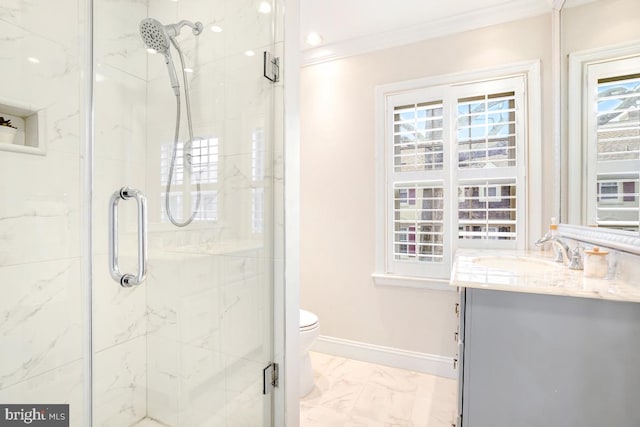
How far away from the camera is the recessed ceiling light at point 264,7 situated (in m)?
1.45

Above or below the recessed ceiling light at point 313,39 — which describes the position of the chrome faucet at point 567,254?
below

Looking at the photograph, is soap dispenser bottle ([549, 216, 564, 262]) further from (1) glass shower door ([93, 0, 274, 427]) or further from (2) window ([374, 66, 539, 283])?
(1) glass shower door ([93, 0, 274, 427])

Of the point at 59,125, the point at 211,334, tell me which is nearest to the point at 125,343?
the point at 211,334

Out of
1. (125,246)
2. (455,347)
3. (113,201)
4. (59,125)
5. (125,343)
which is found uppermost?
(59,125)

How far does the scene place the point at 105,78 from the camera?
121 centimetres

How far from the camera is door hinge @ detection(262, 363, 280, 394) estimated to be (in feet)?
4.85

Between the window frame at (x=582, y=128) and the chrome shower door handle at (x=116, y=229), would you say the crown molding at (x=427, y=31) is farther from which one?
the chrome shower door handle at (x=116, y=229)

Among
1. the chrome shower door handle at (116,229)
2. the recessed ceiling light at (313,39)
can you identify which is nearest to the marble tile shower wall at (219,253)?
the chrome shower door handle at (116,229)

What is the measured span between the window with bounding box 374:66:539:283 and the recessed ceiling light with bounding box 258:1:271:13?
127 centimetres

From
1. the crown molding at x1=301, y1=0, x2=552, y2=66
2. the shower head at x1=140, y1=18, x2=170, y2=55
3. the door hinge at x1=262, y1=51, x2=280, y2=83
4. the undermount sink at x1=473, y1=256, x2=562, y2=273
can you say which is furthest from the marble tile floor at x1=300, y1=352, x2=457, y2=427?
the crown molding at x1=301, y1=0, x2=552, y2=66

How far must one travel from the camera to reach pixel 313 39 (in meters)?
2.54

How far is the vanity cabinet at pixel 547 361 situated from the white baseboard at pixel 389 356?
3.68 feet

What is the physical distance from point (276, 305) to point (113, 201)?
0.80 meters

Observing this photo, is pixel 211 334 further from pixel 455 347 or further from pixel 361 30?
pixel 361 30
